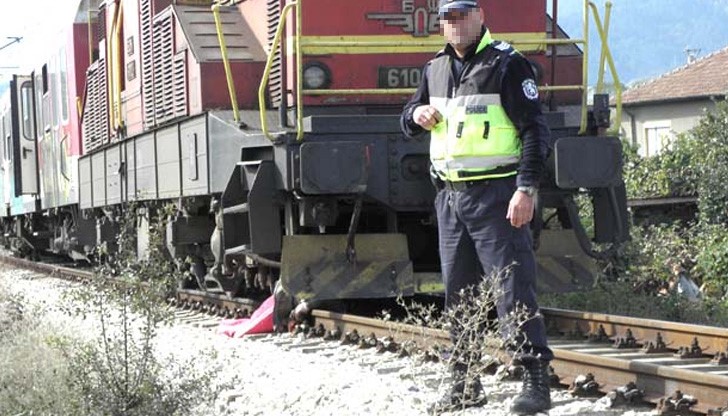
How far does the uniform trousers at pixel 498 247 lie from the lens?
18.8 feet

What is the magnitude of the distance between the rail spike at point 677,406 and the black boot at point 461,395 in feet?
2.72

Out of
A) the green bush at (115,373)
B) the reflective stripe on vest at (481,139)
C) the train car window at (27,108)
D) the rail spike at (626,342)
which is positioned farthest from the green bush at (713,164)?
the reflective stripe on vest at (481,139)

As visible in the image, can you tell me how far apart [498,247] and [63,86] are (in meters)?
12.4

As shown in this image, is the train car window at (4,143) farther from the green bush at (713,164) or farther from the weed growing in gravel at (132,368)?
the weed growing in gravel at (132,368)

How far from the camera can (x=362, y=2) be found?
9.60m

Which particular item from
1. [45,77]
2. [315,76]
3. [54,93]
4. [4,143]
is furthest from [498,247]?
[4,143]

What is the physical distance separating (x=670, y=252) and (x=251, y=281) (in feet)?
21.3

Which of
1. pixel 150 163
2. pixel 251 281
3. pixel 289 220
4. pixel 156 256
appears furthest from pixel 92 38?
pixel 156 256

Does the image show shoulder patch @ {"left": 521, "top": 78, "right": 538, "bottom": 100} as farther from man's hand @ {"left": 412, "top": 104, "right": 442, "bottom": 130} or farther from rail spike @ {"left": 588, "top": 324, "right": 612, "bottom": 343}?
rail spike @ {"left": 588, "top": 324, "right": 612, "bottom": 343}

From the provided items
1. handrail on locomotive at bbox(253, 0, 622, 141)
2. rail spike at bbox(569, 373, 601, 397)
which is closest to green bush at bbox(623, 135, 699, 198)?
handrail on locomotive at bbox(253, 0, 622, 141)

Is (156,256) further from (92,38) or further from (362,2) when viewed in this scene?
(92,38)

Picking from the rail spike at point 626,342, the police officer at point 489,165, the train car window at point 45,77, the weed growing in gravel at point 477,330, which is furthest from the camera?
the train car window at point 45,77

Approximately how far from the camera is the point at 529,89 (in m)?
5.75

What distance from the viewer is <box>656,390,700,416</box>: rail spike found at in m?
5.59
